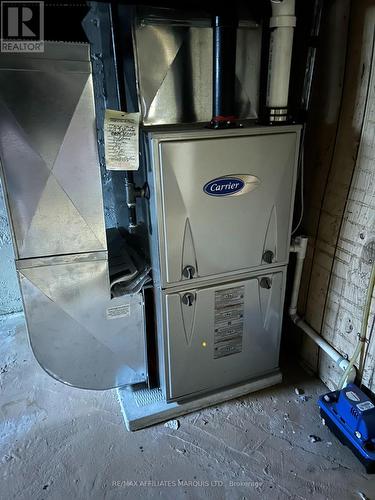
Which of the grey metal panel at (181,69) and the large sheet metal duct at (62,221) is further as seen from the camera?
the grey metal panel at (181,69)

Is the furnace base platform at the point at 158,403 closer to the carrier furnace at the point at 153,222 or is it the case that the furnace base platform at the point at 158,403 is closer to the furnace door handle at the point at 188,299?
the carrier furnace at the point at 153,222

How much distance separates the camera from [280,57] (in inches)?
55.1

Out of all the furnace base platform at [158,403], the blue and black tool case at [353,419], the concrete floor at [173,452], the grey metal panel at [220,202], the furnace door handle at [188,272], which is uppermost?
the grey metal panel at [220,202]

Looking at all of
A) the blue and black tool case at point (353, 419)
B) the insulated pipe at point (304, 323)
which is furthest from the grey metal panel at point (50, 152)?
the blue and black tool case at point (353, 419)

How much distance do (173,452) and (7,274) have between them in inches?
57.6

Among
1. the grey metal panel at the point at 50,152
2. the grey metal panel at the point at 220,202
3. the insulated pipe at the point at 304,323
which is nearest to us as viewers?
the grey metal panel at the point at 50,152

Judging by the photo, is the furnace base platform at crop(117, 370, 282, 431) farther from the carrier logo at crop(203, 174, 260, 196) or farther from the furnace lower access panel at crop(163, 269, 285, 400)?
the carrier logo at crop(203, 174, 260, 196)

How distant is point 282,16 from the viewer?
1.35 metres

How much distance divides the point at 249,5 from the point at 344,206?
900mm

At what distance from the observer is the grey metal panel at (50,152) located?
1.17 metres

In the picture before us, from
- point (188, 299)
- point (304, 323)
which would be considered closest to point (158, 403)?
point (188, 299)

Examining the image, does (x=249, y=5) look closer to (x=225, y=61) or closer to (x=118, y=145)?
(x=225, y=61)

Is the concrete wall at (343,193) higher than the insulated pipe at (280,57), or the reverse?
the insulated pipe at (280,57)

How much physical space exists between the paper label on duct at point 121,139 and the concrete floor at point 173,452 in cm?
115
